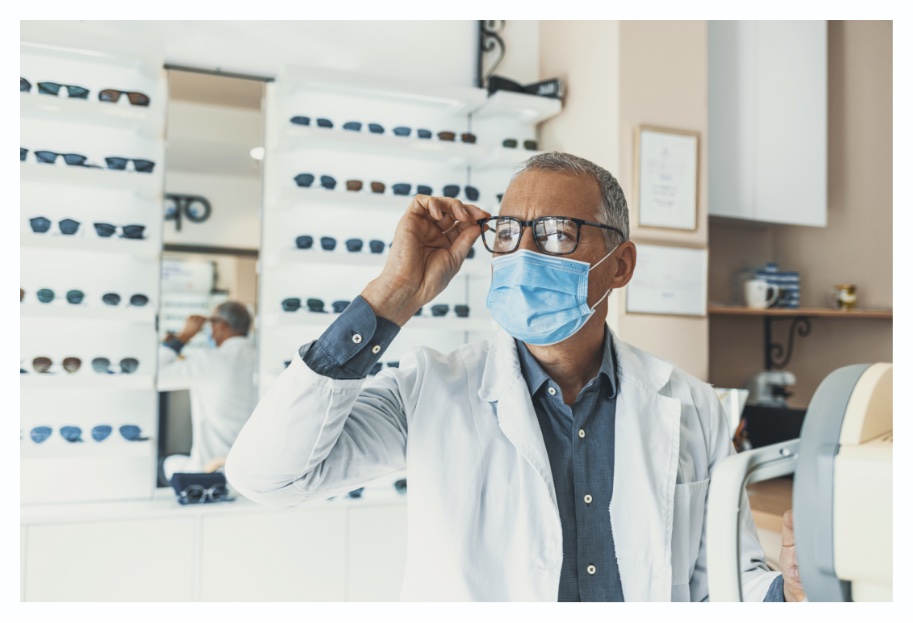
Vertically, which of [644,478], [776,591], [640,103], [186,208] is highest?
[640,103]

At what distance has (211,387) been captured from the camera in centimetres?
315

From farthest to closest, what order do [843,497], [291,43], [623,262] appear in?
1. [291,43]
2. [623,262]
3. [843,497]

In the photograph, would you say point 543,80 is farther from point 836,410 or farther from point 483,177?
point 836,410

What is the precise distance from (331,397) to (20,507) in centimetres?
224

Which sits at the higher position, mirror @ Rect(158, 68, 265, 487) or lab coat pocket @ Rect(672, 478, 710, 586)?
mirror @ Rect(158, 68, 265, 487)

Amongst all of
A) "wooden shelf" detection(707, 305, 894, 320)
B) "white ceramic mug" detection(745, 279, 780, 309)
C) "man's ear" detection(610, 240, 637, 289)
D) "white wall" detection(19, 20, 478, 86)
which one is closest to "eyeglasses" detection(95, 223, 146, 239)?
"white wall" detection(19, 20, 478, 86)

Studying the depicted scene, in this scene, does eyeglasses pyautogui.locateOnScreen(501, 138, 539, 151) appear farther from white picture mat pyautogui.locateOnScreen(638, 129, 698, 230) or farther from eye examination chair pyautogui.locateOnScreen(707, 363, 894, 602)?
eye examination chair pyautogui.locateOnScreen(707, 363, 894, 602)

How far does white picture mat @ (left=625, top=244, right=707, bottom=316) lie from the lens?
3.22 m

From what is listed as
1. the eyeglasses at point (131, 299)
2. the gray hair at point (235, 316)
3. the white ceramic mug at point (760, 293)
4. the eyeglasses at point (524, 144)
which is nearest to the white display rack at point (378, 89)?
the eyeglasses at point (524, 144)

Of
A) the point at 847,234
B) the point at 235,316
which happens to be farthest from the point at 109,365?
the point at 847,234

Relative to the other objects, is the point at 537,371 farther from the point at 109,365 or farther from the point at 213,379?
the point at 109,365

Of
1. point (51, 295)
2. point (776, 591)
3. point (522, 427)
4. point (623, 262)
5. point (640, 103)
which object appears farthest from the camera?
point (640, 103)

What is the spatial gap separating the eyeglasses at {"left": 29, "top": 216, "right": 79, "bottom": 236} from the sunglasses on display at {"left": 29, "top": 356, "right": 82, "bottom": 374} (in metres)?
0.48

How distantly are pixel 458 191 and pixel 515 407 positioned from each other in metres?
2.23
